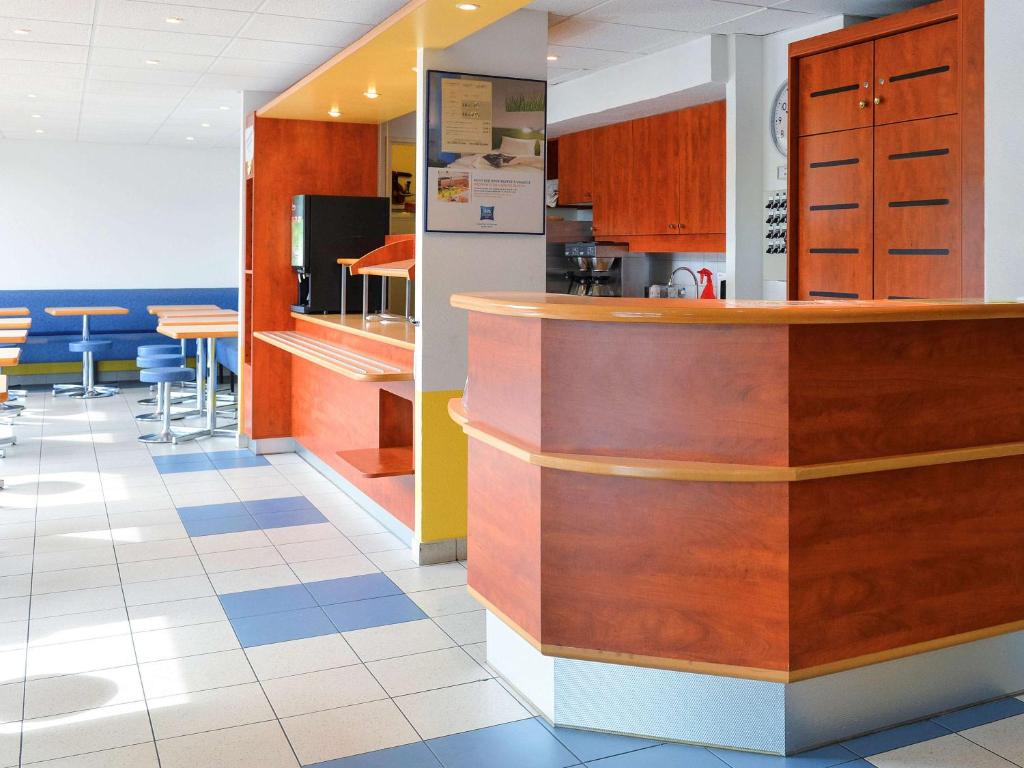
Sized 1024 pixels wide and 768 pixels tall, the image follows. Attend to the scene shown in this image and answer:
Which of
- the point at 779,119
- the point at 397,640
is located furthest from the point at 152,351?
the point at 397,640

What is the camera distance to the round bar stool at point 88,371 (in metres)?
10.4

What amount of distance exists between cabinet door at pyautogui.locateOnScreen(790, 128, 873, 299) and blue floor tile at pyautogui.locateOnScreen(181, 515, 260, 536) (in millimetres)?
3229

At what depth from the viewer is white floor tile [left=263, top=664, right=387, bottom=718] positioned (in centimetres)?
320

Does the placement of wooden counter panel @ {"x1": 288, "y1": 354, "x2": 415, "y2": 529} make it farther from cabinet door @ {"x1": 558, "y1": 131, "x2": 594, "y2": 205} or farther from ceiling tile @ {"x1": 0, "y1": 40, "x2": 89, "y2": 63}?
cabinet door @ {"x1": 558, "y1": 131, "x2": 594, "y2": 205}

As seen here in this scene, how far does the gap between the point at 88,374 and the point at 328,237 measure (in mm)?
4837

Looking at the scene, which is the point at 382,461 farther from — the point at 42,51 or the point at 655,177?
the point at 42,51

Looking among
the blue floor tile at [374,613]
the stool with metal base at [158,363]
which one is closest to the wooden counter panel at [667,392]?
the blue floor tile at [374,613]

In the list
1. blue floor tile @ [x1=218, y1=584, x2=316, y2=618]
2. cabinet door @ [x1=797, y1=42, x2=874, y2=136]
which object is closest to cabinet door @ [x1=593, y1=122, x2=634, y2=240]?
cabinet door @ [x1=797, y1=42, x2=874, y2=136]

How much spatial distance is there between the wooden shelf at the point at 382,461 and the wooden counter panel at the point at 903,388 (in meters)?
2.68

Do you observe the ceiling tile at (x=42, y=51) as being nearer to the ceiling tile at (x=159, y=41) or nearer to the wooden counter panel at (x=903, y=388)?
the ceiling tile at (x=159, y=41)

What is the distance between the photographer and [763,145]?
18.5 ft

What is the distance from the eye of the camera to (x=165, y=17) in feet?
16.0

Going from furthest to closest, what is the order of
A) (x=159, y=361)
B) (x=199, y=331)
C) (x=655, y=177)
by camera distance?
(x=159, y=361)
(x=199, y=331)
(x=655, y=177)

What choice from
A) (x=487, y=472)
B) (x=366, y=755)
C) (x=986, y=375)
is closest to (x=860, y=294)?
(x=986, y=375)
